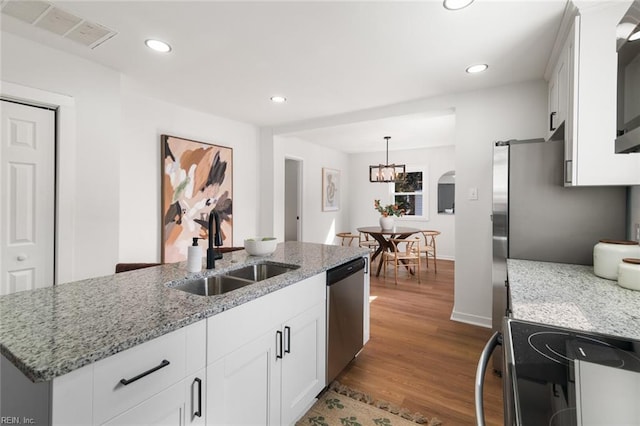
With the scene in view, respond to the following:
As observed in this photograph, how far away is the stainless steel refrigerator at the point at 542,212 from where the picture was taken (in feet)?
6.21

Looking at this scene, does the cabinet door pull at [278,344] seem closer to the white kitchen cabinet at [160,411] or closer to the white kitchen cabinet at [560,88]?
the white kitchen cabinet at [160,411]

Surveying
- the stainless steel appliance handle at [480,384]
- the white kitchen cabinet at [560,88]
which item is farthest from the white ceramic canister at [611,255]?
the stainless steel appliance handle at [480,384]

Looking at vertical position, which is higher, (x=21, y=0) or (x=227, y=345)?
(x=21, y=0)

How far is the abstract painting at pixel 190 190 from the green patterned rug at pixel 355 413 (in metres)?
2.09

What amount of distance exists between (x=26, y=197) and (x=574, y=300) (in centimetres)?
338

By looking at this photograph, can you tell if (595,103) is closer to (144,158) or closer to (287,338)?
(287,338)

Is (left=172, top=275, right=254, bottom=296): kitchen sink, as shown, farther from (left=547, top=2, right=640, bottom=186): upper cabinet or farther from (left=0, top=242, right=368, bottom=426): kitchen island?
(left=547, top=2, right=640, bottom=186): upper cabinet

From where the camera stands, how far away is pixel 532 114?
9.33 ft

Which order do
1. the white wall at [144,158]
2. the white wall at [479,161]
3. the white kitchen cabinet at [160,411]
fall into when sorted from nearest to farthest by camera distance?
the white kitchen cabinet at [160,411], the white wall at [479,161], the white wall at [144,158]

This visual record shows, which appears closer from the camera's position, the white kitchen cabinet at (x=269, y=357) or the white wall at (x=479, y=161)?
the white kitchen cabinet at (x=269, y=357)

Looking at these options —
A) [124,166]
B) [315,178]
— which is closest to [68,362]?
[124,166]

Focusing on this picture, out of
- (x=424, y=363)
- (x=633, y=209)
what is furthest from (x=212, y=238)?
(x=633, y=209)

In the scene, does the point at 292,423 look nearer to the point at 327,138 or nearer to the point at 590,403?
the point at 590,403

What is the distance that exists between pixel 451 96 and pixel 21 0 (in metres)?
3.43
